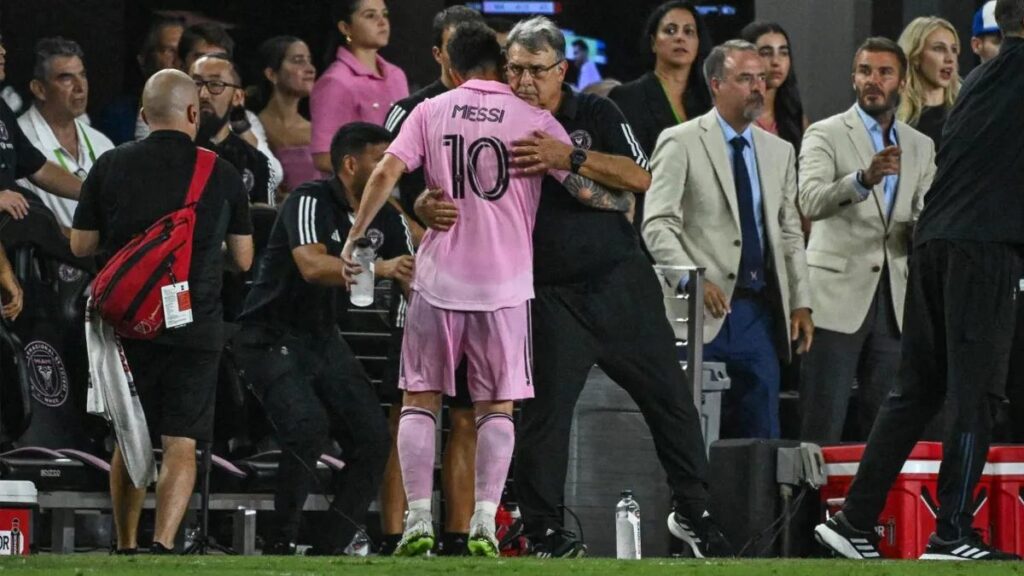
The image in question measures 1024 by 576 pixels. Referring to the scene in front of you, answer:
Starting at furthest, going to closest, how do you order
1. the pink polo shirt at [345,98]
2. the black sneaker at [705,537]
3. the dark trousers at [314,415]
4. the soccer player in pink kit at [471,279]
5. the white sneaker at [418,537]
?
the pink polo shirt at [345,98] < the dark trousers at [314,415] < the black sneaker at [705,537] < the soccer player in pink kit at [471,279] < the white sneaker at [418,537]

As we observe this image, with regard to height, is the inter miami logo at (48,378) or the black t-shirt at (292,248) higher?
Result: the black t-shirt at (292,248)

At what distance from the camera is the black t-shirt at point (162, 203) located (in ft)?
34.5

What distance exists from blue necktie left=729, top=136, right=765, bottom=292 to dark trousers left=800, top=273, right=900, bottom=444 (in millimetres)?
579

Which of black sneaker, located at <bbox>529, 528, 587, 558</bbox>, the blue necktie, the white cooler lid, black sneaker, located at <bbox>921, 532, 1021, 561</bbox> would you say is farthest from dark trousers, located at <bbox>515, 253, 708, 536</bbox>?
the white cooler lid

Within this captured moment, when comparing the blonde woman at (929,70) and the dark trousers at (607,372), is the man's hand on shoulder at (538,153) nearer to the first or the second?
the dark trousers at (607,372)

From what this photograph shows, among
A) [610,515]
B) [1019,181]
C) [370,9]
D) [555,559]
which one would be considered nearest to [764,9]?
[370,9]

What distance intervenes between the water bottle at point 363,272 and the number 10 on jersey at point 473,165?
40 centimetres

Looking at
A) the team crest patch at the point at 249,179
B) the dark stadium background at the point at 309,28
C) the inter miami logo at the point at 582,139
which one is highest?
the dark stadium background at the point at 309,28

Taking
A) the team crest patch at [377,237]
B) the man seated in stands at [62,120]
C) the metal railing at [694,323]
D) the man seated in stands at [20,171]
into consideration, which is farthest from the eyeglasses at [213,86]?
the metal railing at [694,323]

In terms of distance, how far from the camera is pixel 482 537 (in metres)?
9.51

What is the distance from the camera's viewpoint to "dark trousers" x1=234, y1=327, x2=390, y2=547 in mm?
11375

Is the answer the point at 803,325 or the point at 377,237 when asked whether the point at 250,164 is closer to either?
the point at 377,237

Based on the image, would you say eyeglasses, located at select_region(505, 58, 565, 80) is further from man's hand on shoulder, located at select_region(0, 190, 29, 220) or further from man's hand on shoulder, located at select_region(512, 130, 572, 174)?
man's hand on shoulder, located at select_region(0, 190, 29, 220)

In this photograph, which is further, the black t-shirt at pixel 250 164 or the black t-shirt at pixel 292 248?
the black t-shirt at pixel 250 164
